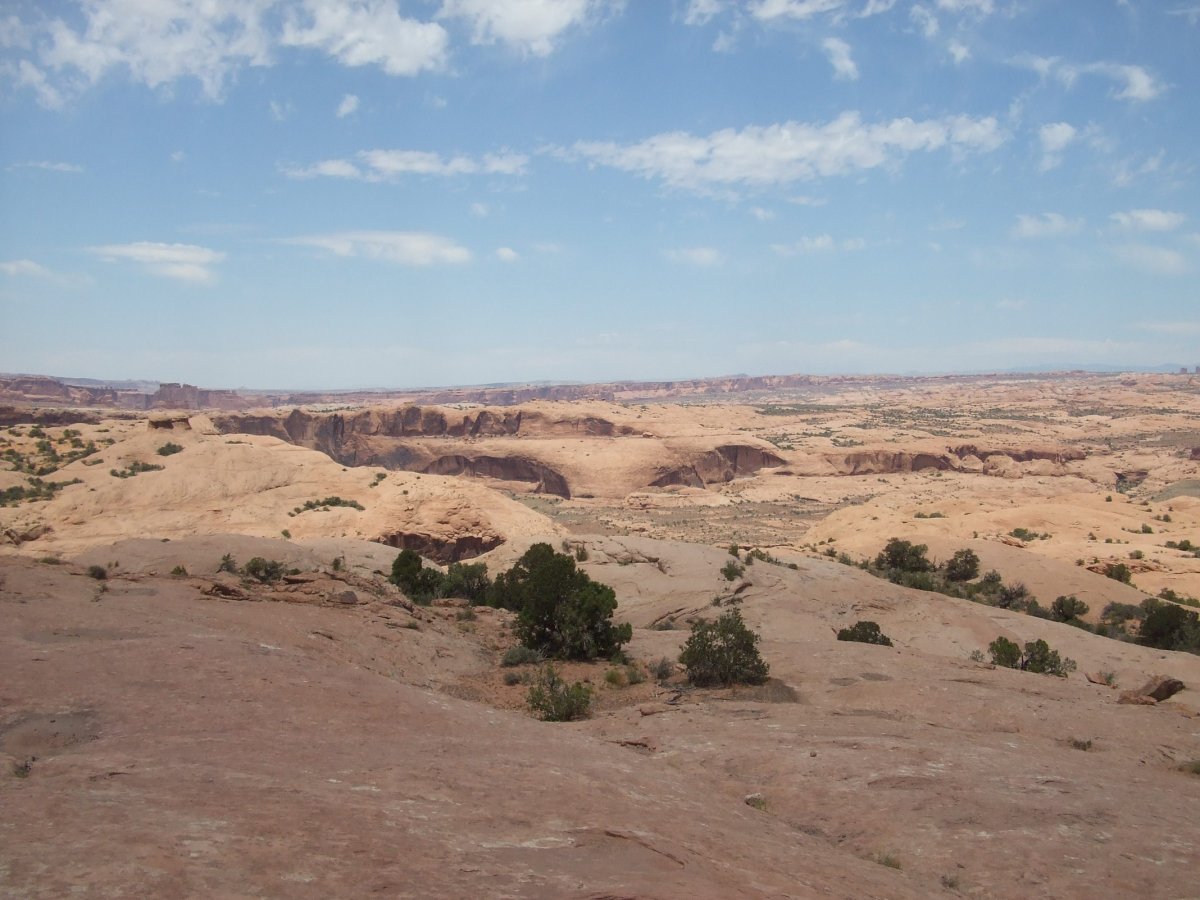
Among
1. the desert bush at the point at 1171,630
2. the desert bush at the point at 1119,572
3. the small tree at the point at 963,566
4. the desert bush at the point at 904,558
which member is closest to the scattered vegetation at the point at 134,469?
the desert bush at the point at 904,558

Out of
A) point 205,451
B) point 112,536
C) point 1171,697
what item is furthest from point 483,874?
point 205,451

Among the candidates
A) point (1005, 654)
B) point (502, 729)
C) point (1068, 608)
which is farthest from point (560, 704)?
→ point (1068, 608)

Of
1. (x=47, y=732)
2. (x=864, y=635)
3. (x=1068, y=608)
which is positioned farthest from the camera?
(x=1068, y=608)

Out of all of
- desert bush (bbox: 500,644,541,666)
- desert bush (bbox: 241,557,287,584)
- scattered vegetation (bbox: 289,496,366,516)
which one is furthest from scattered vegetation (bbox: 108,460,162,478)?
desert bush (bbox: 500,644,541,666)

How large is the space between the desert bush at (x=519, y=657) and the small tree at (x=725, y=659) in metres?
3.41

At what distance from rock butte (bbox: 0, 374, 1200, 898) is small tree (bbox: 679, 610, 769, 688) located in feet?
1.45

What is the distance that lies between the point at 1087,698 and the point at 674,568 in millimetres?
13302

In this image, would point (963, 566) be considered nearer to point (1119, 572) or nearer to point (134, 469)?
point (1119, 572)

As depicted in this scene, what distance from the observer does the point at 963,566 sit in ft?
92.3

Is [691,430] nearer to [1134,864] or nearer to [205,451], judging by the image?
[205,451]

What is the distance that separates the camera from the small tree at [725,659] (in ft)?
44.0

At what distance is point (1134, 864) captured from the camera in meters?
6.19

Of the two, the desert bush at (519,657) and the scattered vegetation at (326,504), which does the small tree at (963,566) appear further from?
the scattered vegetation at (326,504)

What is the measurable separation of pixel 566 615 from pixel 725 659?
13.4ft
